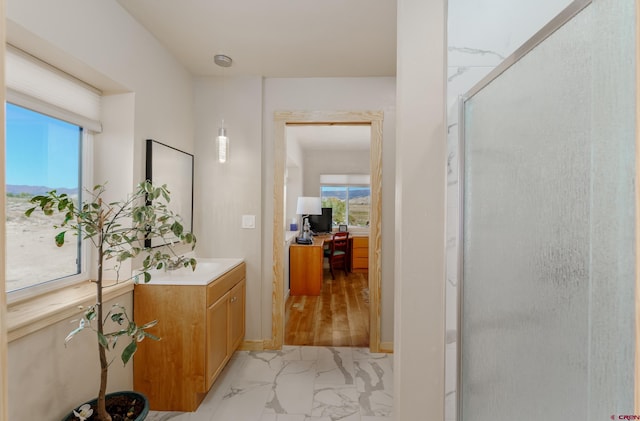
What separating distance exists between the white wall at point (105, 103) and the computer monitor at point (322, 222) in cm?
408

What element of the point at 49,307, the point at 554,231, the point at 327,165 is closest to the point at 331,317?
the point at 49,307

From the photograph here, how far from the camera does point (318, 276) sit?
4793mm

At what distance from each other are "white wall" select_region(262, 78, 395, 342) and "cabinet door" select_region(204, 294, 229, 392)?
589mm

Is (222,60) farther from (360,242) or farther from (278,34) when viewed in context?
(360,242)

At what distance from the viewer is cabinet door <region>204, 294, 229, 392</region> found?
2062 mm

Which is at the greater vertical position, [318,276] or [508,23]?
[508,23]

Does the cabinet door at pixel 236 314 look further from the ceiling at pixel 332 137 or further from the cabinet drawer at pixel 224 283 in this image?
the ceiling at pixel 332 137

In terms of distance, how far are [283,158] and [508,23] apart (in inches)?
83.5

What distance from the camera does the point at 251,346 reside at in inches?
114

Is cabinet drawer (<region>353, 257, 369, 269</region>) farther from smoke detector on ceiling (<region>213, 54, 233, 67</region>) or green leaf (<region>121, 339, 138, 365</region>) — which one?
green leaf (<region>121, 339, 138, 365</region>)

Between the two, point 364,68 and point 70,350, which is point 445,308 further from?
point 364,68

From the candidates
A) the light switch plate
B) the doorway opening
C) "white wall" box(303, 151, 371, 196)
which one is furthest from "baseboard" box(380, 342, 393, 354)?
"white wall" box(303, 151, 371, 196)

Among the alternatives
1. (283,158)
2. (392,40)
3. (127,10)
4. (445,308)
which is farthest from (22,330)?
(392,40)

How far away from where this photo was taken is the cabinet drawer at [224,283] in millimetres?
2098
